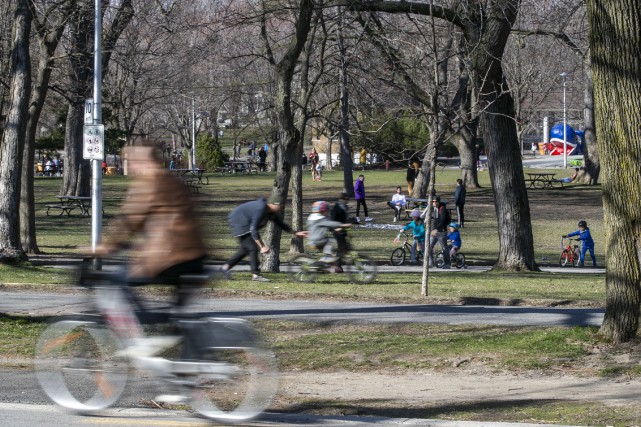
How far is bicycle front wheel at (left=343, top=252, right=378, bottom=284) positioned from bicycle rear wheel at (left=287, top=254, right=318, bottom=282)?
26.2 inches

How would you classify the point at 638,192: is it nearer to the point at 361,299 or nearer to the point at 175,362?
the point at 175,362

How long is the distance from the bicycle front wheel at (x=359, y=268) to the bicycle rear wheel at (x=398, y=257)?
5.79 meters

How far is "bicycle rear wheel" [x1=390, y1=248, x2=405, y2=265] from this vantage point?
2542 centimetres

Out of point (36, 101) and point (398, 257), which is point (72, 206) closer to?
point (36, 101)

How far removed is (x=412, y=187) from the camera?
159 feet

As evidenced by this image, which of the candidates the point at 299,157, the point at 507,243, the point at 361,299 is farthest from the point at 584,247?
the point at 361,299

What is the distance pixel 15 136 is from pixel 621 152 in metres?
14.7

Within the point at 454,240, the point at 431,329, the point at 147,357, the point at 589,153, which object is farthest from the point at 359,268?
the point at 589,153

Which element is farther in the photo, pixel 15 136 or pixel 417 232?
pixel 417 232

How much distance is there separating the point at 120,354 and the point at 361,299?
29.3 feet

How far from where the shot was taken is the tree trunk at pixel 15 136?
2105cm

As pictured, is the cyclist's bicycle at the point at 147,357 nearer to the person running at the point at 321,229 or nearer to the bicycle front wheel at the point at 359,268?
the bicycle front wheel at the point at 359,268

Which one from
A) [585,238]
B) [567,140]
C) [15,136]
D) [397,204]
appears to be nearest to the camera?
[15,136]

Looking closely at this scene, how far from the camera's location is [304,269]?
19250 mm
